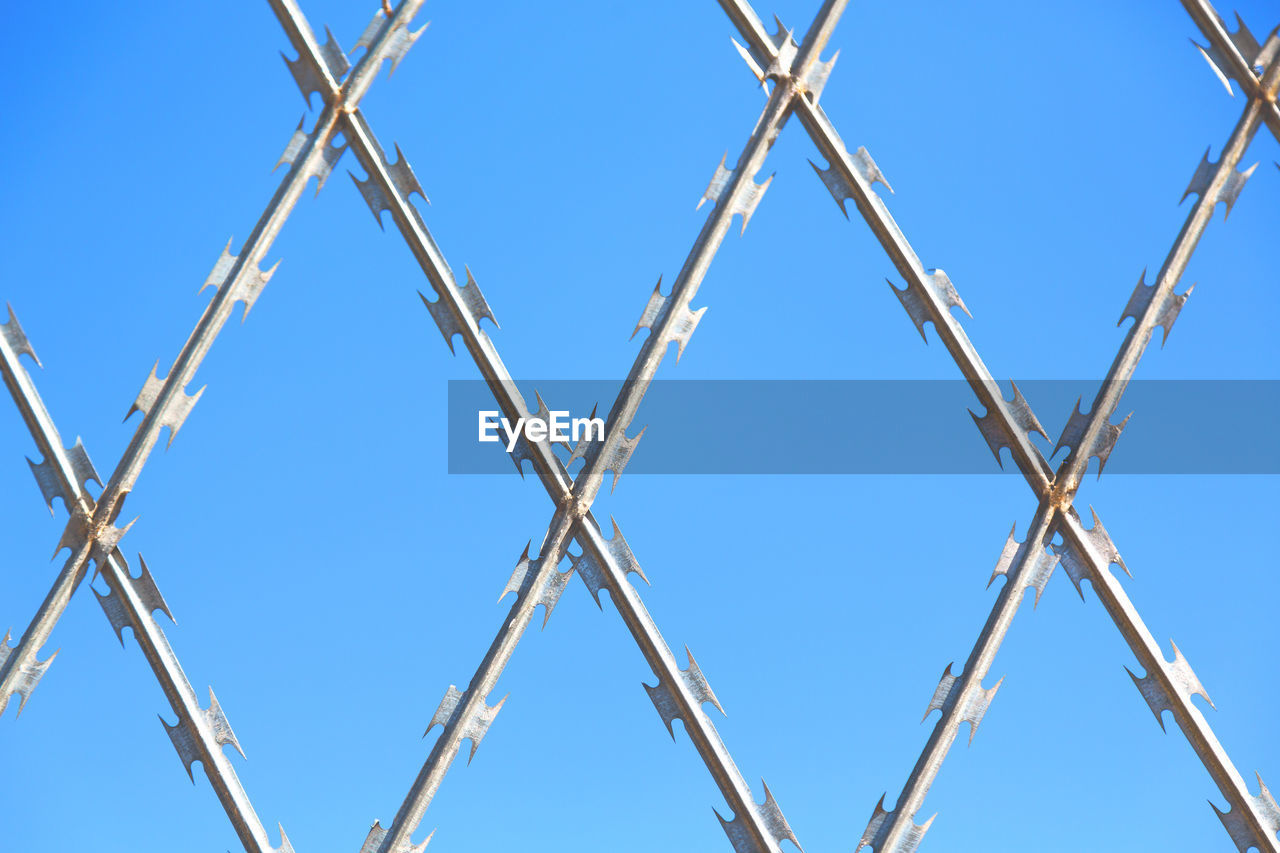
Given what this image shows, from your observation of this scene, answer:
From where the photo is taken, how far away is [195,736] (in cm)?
496

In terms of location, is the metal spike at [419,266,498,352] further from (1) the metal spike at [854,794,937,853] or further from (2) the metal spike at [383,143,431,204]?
(1) the metal spike at [854,794,937,853]

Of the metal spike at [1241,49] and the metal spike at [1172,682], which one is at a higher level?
the metal spike at [1241,49]

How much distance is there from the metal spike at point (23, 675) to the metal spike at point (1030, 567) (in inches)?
189

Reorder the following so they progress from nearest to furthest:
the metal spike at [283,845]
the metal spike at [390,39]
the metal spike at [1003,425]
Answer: the metal spike at [283,845]
the metal spike at [390,39]
the metal spike at [1003,425]

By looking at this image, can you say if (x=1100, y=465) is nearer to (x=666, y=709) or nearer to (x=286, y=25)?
(x=666, y=709)

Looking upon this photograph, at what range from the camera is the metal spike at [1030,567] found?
5586 mm

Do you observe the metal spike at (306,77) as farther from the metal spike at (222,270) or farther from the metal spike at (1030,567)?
the metal spike at (1030,567)

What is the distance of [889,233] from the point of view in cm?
568

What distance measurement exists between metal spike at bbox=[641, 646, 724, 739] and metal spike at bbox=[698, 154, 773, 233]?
2.31 meters

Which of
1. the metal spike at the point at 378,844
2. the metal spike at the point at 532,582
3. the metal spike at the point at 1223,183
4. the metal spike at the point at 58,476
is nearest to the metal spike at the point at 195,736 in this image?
the metal spike at the point at 378,844

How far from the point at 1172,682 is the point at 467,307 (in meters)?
4.20

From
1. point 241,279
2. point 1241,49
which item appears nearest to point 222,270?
point 241,279

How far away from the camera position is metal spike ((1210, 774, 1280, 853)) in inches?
218

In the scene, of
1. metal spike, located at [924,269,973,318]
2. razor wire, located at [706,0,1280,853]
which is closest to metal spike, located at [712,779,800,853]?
razor wire, located at [706,0,1280,853]
